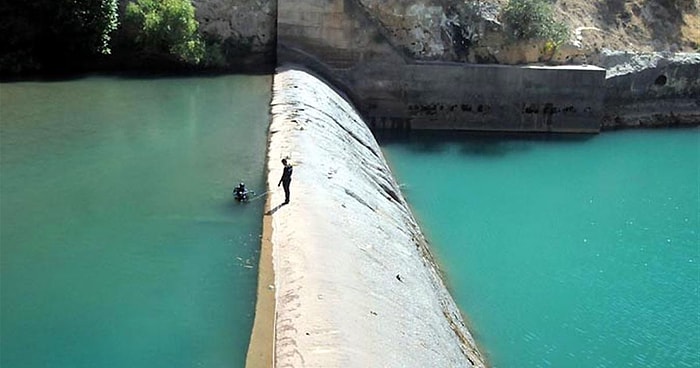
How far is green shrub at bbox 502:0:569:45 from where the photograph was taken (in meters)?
28.3

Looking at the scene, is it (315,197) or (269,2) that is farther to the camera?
(269,2)

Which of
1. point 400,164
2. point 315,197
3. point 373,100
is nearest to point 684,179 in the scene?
point 400,164

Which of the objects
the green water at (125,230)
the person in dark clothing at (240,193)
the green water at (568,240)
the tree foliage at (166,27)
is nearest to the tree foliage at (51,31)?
the tree foliage at (166,27)

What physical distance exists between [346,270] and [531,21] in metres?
19.9

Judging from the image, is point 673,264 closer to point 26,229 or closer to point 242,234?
point 242,234

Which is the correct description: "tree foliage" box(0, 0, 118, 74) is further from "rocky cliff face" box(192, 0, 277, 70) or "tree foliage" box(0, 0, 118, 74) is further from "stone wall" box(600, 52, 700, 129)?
"stone wall" box(600, 52, 700, 129)

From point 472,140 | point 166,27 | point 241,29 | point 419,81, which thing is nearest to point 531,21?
point 419,81

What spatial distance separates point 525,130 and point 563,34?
161 inches

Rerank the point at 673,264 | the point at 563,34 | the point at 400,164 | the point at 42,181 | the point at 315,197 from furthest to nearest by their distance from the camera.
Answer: the point at 563,34
the point at 400,164
the point at 673,264
the point at 42,181
the point at 315,197

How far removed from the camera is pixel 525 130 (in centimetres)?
2898

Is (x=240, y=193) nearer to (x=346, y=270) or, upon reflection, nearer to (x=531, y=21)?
(x=346, y=270)

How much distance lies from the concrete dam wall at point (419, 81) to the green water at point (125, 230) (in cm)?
596

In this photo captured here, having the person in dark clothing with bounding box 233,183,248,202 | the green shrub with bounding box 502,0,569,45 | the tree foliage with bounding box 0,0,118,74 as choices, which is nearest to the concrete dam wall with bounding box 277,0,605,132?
the green shrub with bounding box 502,0,569,45

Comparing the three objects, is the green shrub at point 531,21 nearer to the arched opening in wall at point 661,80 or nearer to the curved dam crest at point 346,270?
the arched opening in wall at point 661,80
